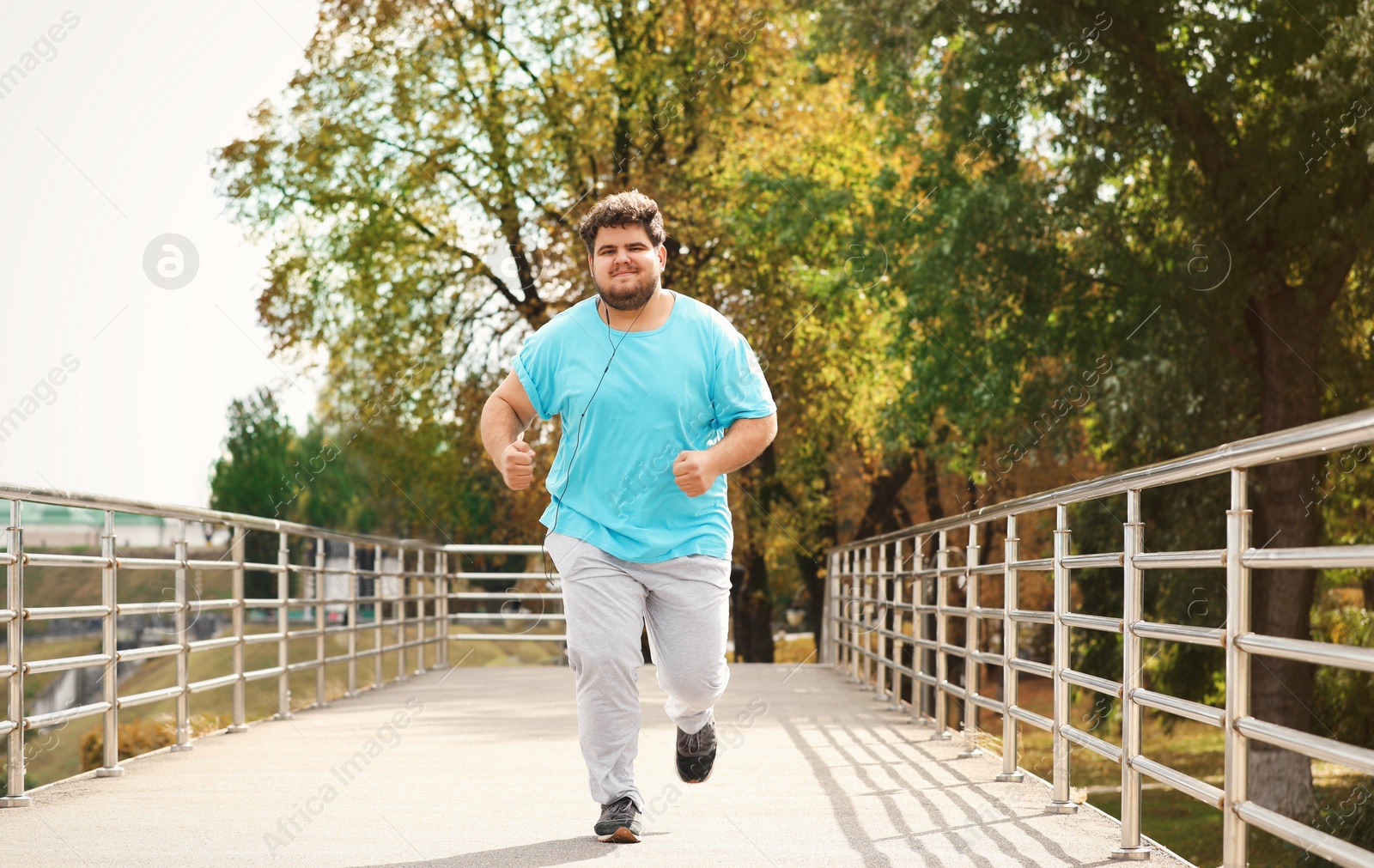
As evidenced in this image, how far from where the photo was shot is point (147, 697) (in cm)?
686

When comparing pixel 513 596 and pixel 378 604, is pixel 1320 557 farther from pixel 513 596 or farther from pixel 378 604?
pixel 378 604

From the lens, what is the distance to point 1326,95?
41.4 feet

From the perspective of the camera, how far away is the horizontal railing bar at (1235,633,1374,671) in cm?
277

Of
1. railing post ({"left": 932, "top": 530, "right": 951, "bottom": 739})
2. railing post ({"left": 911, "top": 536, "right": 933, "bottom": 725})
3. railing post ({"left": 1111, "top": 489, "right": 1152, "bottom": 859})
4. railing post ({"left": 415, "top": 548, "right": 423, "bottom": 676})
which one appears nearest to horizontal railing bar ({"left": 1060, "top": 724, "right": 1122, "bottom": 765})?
railing post ({"left": 1111, "top": 489, "right": 1152, "bottom": 859})

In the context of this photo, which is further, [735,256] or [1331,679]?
[735,256]

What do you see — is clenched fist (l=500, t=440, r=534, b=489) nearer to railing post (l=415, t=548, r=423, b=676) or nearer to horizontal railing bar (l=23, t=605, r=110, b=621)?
horizontal railing bar (l=23, t=605, r=110, b=621)

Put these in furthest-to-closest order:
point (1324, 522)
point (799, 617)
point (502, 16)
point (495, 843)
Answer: point (799, 617), point (502, 16), point (1324, 522), point (495, 843)

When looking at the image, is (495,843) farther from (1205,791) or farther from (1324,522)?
(1324,522)

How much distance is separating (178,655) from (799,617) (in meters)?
50.2

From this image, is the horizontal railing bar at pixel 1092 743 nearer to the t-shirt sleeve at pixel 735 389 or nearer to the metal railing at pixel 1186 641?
the metal railing at pixel 1186 641

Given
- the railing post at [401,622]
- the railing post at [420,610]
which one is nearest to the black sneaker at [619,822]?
the railing post at [401,622]

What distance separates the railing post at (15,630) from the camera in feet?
17.6

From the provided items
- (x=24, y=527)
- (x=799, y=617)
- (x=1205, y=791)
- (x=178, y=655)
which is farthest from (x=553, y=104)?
(x=799, y=617)

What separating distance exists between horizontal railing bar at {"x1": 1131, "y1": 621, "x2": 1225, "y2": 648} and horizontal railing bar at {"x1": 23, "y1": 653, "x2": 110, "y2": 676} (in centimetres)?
366
